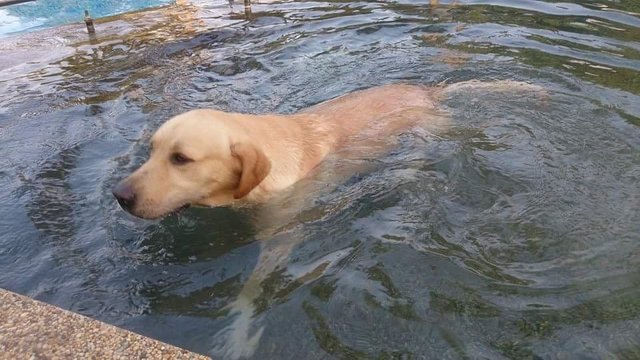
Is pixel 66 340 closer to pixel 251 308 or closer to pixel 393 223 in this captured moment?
pixel 251 308

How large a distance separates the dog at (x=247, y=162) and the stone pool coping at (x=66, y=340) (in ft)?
1.77

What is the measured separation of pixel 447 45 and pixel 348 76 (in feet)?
5.78

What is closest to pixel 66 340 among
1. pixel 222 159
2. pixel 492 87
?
pixel 222 159

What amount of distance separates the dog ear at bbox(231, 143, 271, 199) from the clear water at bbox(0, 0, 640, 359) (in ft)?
1.22

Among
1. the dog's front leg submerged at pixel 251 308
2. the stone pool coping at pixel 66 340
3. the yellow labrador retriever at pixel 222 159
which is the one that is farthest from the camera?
the yellow labrador retriever at pixel 222 159

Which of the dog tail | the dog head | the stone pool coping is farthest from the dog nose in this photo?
the dog tail

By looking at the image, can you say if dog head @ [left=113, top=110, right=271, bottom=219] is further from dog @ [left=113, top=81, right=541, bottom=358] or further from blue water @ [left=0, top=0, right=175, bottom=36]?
blue water @ [left=0, top=0, right=175, bottom=36]

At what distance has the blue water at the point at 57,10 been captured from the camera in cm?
1482

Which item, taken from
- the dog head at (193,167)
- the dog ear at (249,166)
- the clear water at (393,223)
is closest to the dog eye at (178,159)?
the dog head at (193,167)

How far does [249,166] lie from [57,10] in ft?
44.7

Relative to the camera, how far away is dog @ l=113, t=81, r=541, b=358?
4.03 metres

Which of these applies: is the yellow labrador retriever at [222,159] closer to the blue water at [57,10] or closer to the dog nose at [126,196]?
the dog nose at [126,196]

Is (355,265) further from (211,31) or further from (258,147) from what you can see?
(211,31)

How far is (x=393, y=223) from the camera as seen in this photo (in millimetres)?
4449
